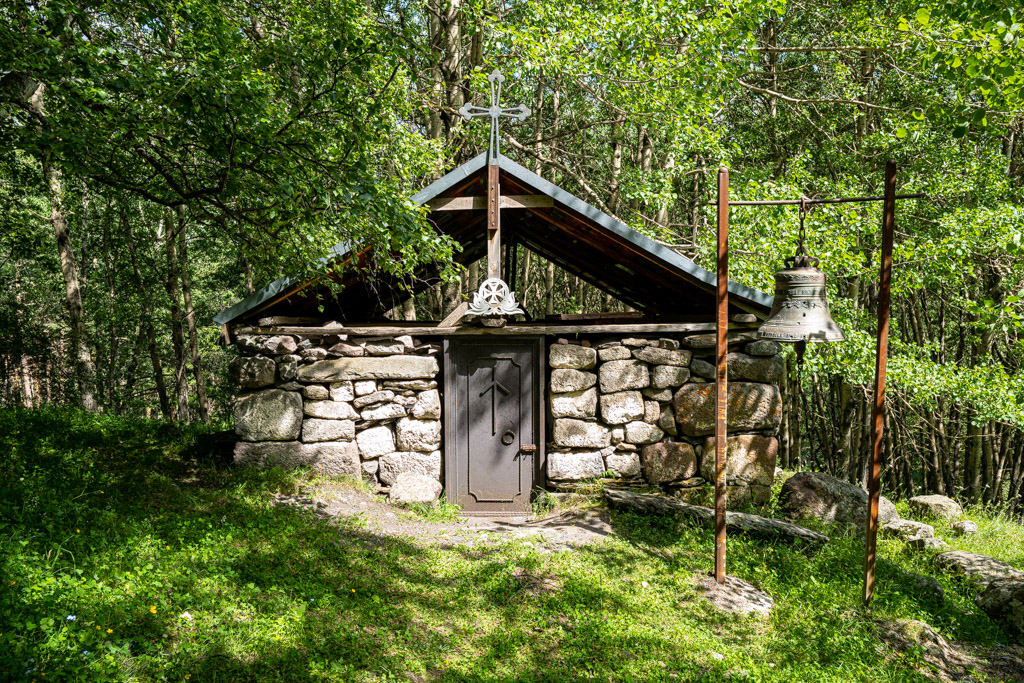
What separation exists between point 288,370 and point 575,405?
3072mm

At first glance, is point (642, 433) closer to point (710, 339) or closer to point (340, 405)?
point (710, 339)

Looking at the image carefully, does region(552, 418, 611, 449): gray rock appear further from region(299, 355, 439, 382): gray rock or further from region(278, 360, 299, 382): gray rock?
region(278, 360, 299, 382): gray rock

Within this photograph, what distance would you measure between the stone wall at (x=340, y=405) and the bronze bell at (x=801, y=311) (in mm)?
3709

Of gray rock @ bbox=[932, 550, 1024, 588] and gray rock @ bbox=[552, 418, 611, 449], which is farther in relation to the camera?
gray rock @ bbox=[552, 418, 611, 449]

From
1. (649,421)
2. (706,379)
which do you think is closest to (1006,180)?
(706,379)

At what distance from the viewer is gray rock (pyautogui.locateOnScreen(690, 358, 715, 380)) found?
702 centimetres

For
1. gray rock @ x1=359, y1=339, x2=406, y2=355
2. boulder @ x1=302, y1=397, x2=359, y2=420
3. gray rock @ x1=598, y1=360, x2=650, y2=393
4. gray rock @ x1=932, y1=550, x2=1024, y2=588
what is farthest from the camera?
gray rock @ x1=598, y1=360, x2=650, y2=393

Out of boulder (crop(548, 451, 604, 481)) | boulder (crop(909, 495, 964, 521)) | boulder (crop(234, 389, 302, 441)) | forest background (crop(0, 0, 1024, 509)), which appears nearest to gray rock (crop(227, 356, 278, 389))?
boulder (crop(234, 389, 302, 441))

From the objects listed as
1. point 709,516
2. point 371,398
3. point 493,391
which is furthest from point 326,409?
point 709,516

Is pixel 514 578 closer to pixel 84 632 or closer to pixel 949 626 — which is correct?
pixel 84 632

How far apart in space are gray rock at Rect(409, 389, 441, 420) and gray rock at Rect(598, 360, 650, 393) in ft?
6.02

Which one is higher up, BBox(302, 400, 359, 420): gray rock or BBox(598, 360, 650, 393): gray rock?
BBox(598, 360, 650, 393): gray rock

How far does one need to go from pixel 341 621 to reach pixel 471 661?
32.7 inches

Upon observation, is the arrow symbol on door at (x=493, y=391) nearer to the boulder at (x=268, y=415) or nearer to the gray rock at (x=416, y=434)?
the gray rock at (x=416, y=434)
